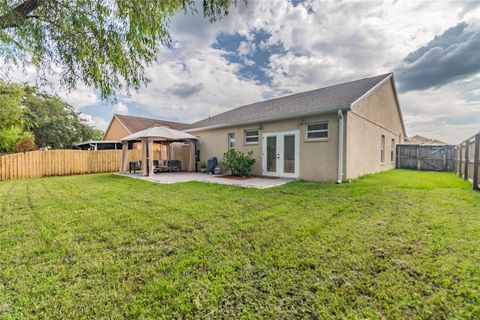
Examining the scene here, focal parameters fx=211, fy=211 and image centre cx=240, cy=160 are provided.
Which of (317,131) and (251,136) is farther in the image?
(251,136)

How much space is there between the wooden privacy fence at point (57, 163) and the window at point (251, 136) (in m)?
9.05

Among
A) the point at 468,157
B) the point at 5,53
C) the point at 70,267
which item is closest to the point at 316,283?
the point at 70,267

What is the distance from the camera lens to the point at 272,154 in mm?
10047

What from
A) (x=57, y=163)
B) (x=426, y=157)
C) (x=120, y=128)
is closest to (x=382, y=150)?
(x=426, y=157)

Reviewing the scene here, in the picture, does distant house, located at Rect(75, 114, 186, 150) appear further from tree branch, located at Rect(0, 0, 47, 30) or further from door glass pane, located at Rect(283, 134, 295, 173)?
tree branch, located at Rect(0, 0, 47, 30)

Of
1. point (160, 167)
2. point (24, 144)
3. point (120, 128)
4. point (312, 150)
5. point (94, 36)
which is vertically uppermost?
point (120, 128)

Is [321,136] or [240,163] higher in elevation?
[321,136]

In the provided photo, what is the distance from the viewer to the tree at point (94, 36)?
397 centimetres

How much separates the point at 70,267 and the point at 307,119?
847 centimetres

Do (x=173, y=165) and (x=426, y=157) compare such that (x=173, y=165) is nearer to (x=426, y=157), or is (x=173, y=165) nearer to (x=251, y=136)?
(x=251, y=136)

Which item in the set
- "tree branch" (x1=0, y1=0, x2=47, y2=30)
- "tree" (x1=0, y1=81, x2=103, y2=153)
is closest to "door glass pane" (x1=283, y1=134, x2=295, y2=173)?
"tree branch" (x1=0, y1=0, x2=47, y2=30)

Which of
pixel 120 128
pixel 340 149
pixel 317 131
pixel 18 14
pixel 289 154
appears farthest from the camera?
pixel 120 128

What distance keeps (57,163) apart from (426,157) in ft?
75.6

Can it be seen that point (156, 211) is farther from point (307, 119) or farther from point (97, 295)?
point (307, 119)
